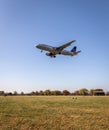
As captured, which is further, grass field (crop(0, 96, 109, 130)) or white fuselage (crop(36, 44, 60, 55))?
white fuselage (crop(36, 44, 60, 55))

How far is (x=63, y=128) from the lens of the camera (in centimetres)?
1344

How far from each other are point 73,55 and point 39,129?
44.9 m

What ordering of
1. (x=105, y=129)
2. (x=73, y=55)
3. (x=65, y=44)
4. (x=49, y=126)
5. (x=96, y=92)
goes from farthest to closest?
(x=96, y=92)
(x=73, y=55)
(x=65, y=44)
(x=49, y=126)
(x=105, y=129)

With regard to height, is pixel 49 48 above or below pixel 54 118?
above

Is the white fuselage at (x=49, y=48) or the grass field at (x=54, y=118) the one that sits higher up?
the white fuselage at (x=49, y=48)

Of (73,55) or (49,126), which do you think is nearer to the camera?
(49,126)

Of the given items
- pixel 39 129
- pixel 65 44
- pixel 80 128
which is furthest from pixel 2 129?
pixel 65 44

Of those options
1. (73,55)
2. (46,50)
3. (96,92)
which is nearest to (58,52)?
(46,50)

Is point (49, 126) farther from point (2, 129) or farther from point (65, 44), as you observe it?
point (65, 44)

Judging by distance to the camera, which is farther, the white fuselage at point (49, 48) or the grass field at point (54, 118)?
the white fuselage at point (49, 48)

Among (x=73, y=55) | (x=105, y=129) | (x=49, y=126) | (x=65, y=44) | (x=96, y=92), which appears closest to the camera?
(x=105, y=129)

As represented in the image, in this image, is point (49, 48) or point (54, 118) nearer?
point (54, 118)

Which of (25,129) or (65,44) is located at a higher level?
(65,44)

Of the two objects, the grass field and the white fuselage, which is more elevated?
the white fuselage
